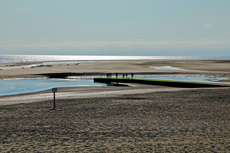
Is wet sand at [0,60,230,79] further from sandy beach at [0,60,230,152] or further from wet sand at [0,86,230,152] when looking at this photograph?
wet sand at [0,86,230,152]

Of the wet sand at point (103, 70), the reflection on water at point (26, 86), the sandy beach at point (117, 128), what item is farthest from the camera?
the wet sand at point (103, 70)

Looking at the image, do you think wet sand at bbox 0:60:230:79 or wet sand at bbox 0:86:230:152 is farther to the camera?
wet sand at bbox 0:60:230:79

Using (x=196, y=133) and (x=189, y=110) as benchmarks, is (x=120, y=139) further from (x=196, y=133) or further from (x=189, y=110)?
(x=189, y=110)

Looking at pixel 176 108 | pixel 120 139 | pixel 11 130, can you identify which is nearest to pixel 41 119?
pixel 11 130

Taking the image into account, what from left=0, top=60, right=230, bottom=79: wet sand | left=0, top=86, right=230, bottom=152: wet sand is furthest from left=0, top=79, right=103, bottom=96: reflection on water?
left=0, top=86, right=230, bottom=152: wet sand

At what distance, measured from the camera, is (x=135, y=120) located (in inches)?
574

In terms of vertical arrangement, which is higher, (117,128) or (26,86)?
(117,128)

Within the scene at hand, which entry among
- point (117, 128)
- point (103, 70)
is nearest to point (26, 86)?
point (117, 128)

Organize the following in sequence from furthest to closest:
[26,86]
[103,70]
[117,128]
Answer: [103,70] < [26,86] < [117,128]

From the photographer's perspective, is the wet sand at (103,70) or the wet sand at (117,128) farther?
the wet sand at (103,70)

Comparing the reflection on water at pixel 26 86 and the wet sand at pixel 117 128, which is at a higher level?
the wet sand at pixel 117 128

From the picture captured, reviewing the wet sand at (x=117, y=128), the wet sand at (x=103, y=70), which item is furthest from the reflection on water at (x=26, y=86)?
the wet sand at (x=117, y=128)

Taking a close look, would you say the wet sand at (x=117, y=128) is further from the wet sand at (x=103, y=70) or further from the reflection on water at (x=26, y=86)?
the wet sand at (x=103, y=70)

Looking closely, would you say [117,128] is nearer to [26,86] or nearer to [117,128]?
[117,128]
